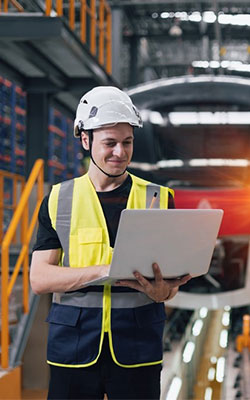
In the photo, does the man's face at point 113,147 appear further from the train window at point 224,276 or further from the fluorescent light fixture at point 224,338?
the fluorescent light fixture at point 224,338

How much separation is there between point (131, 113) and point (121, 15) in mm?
12611

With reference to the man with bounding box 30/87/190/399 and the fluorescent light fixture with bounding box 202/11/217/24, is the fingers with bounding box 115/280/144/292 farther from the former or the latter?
the fluorescent light fixture with bounding box 202/11/217/24

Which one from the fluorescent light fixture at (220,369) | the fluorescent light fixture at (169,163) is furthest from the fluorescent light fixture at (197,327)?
the fluorescent light fixture at (169,163)

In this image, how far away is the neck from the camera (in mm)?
2285

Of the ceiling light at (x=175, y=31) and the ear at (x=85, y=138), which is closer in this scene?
the ear at (x=85, y=138)

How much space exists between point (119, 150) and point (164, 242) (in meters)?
0.29

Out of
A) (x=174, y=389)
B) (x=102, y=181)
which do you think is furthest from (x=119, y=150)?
(x=174, y=389)

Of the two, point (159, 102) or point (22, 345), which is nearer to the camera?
point (22, 345)

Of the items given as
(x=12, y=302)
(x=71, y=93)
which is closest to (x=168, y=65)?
(x=71, y=93)

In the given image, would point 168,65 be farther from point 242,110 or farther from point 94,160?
point 94,160

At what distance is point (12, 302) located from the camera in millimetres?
6605

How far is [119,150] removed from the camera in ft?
7.25

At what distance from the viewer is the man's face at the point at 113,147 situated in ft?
7.28

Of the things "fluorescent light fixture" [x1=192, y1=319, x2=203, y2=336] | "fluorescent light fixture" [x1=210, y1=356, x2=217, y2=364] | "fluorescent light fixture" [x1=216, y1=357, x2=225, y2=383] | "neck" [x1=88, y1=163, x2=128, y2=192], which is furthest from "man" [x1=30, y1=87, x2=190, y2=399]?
"fluorescent light fixture" [x1=192, y1=319, x2=203, y2=336]
